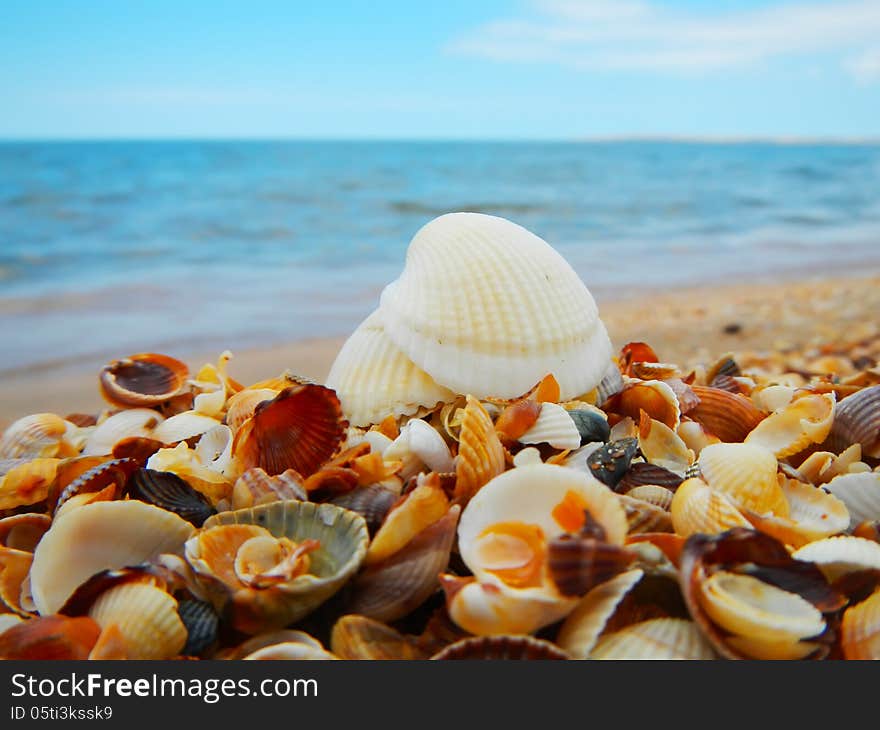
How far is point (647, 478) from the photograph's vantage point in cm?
189

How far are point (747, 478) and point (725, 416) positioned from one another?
0.58m

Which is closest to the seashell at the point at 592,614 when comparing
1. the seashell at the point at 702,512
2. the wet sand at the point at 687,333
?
the seashell at the point at 702,512

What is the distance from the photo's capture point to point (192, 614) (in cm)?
156

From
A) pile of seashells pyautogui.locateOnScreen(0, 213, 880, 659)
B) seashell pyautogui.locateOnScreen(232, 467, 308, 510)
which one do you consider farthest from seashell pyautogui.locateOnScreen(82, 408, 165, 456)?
seashell pyautogui.locateOnScreen(232, 467, 308, 510)

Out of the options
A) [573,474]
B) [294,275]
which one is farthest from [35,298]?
[573,474]

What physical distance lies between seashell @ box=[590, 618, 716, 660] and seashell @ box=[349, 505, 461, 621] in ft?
1.05

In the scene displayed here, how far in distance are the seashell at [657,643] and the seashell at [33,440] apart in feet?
6.19

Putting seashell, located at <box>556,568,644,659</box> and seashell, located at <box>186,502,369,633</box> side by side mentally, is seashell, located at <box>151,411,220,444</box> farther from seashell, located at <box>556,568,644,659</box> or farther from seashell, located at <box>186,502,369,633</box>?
seashell, located at <box>556,568,644,659</box>

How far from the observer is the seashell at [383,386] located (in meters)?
2.21

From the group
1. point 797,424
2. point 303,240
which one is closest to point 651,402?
point 797,424

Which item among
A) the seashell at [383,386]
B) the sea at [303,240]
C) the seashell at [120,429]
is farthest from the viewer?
the sea at [303,240]

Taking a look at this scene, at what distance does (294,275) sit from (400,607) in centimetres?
804

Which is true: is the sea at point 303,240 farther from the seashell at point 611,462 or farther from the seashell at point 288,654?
the seashell at point 288,654

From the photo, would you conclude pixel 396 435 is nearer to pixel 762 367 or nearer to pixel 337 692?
pixel 337 692
